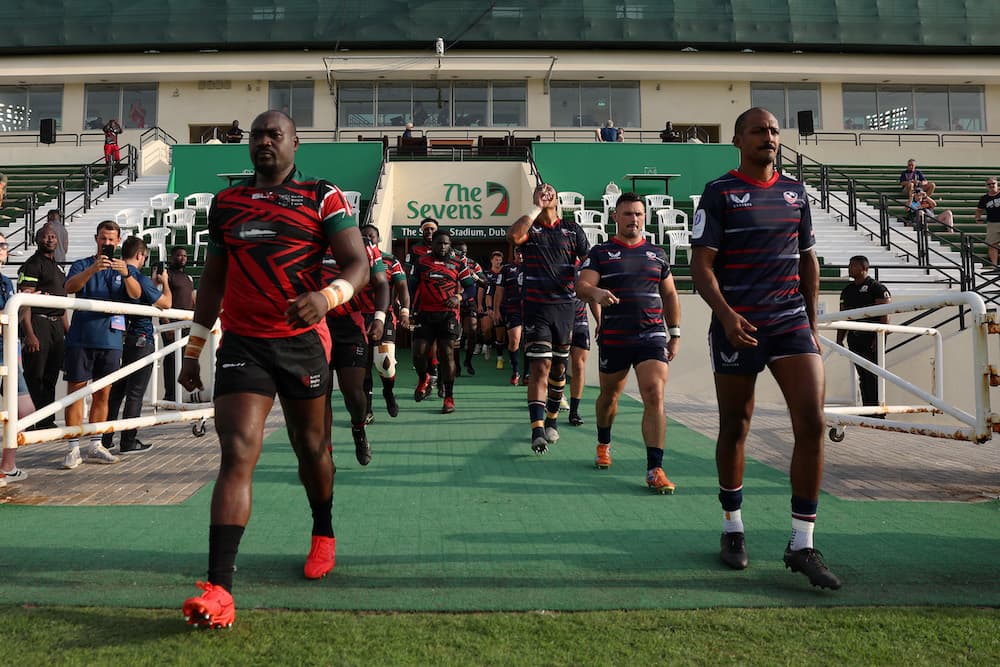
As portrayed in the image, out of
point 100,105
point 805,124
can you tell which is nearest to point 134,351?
point 805,124

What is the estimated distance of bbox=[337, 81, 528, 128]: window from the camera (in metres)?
30.4

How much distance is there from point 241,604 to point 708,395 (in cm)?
1038

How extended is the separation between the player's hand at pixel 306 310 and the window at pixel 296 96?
97.9 feet

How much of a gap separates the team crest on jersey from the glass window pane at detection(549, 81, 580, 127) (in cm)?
2805

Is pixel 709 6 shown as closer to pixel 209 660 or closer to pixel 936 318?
pixel 936 318

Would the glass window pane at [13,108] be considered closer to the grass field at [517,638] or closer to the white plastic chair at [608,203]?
the white plastic chair at [608,203]

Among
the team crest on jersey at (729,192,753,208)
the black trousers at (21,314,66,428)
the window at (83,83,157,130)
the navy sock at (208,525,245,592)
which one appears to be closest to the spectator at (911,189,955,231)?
the team crest on jersey at (729,192,753,208)

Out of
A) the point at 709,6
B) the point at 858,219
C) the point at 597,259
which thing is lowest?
the point at 597,259

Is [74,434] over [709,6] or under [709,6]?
under

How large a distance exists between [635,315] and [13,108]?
3422 cm

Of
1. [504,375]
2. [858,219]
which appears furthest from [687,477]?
[858,219]

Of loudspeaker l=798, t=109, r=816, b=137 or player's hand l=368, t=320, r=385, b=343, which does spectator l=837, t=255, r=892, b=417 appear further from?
loudspeaker l=798, t=109, r=816, b=137

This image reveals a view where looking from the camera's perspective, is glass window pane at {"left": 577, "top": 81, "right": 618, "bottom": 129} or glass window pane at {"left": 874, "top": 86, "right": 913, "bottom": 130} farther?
glass window pane at {"left": 874, "top": 86, "right": 913, "bottom": 130}

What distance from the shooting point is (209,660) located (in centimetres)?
255
